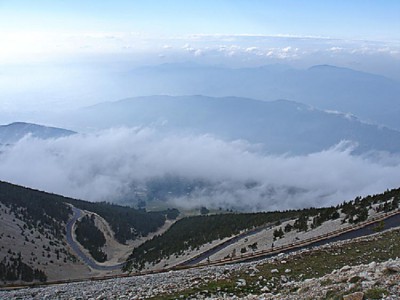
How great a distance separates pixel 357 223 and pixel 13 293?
28.6 m

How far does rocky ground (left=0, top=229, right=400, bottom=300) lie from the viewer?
13375 millimetres

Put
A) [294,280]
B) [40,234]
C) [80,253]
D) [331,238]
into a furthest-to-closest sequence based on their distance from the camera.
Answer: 1. [80,253]
2. [40,234]
3. [331,238]
4. [294,280]

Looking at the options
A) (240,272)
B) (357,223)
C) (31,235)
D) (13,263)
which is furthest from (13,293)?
(31,235)

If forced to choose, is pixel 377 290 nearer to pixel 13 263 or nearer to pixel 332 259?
pixel 332 259

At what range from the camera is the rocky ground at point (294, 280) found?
13.4 meters

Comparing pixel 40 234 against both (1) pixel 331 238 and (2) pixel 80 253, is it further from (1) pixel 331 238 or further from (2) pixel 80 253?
(1) pixel 331 238

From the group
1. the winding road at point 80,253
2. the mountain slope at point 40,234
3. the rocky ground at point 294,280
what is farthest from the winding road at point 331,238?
the winding road at point 80,253

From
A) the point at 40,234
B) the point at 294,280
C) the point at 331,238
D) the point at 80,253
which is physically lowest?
the point at 80,253

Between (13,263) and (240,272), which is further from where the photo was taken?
(13,263)

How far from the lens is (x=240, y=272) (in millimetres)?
22391

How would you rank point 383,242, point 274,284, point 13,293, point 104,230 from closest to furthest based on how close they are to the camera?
point 274,284, point 383,242, point 13,293, point 104,230

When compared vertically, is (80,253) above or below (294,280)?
below

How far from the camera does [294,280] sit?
1873 centimetres

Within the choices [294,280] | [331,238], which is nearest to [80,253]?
[331,238]
